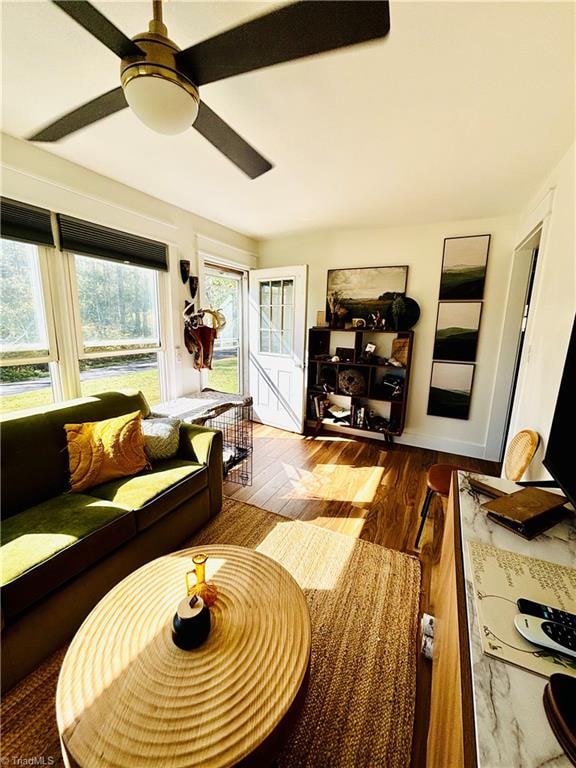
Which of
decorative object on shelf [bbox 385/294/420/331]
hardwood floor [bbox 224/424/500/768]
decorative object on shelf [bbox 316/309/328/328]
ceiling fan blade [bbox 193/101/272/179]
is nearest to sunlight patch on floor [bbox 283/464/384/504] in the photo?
hardwood floor [bbox 224/424/500/768]

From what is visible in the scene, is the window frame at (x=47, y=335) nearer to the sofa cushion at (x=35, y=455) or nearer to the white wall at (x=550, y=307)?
the sofa cushion at (x=35, y=455)

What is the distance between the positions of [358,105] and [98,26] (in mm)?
1147

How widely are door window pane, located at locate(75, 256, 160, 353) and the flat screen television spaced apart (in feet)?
9.67

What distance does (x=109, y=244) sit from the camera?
241 centimetres

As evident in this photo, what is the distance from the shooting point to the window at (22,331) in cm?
193

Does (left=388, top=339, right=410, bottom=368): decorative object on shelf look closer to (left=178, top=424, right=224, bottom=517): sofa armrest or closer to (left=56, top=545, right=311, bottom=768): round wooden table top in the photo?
(left=178, top=424, right=224, bottom=517): sofa armrest

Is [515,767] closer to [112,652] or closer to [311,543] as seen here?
[112,652]

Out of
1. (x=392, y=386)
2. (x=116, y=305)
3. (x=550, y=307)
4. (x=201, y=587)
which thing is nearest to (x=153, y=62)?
(x=201, y=587)

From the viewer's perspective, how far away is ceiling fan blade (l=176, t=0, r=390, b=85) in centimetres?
78

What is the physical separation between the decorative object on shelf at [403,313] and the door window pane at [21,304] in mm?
3161

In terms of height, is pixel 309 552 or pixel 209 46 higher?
pixel 209 46

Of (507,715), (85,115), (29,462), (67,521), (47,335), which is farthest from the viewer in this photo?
(47,335)

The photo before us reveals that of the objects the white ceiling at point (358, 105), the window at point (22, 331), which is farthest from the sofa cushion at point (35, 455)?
the white ceiling at point (358, 105)

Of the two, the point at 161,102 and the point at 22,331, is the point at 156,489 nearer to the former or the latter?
the point at 22,331
